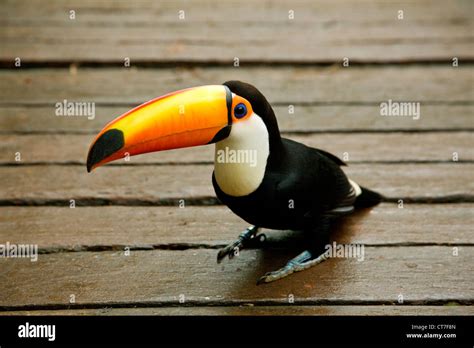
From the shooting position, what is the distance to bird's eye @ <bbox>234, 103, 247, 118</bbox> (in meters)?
1.89

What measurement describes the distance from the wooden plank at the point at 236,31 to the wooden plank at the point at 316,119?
59 cm

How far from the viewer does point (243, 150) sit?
6.33ft

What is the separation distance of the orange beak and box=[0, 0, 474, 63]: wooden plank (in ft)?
6.12

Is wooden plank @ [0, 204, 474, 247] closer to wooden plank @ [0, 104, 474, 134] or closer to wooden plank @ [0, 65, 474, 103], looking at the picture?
wooden plank @ [0, 104, 474, 134]

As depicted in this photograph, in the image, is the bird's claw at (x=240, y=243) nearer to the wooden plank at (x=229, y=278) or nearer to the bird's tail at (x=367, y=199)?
the wooden plank at (x=229, y=278)

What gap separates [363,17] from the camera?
4398mm

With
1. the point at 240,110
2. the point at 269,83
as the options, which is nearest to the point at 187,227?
the point at 240,110

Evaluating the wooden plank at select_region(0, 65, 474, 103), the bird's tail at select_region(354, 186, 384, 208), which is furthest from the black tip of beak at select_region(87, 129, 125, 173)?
the wooden plank at select_region(0, 65, 474, 103)

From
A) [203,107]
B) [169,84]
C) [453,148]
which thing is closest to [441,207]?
[453,148]

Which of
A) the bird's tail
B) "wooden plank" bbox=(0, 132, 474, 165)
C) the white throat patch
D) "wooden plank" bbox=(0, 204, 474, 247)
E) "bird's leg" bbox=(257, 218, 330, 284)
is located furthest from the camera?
"wooden plank" bbox=(0, 132, 474, 165)

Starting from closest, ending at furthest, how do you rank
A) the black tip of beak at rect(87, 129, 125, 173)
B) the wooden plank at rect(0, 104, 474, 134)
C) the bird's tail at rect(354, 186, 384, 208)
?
the black tip of beak at rect(87, 129, 125, 173) < the bird's tail at rect(354, 186, 384, 208) < the wooden plank at rect(0, 104, 474, 134)

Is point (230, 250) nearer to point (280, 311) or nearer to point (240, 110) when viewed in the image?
point (280, 311)

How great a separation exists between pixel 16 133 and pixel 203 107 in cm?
137
